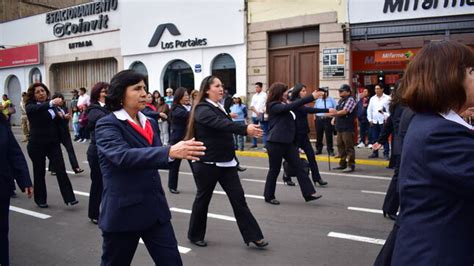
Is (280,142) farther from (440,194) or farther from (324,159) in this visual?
(324,159)

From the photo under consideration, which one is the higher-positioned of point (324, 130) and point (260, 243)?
point (324, 130)

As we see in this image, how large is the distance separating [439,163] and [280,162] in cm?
493

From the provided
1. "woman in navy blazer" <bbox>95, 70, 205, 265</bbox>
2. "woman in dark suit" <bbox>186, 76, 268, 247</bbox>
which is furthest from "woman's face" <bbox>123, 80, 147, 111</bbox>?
"woman in dark suit" <bbox>186, 76, 268, 247</bbox>

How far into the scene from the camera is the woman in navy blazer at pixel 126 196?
2887 mm

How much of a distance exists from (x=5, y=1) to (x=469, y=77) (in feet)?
102

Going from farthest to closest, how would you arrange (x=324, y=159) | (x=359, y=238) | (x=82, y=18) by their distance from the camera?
(x=82, y=18)
(x=324, y=159)
(x=359, y=238)

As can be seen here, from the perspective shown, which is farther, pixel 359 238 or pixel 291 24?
pixel 291 24

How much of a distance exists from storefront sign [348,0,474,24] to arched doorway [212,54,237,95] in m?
4.70

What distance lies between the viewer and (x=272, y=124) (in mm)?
6734

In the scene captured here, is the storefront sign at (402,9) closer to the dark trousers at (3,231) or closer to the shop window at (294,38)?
the shop window at (294,38)

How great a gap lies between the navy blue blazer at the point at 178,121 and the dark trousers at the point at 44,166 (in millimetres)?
1974

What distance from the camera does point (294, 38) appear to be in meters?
14.5

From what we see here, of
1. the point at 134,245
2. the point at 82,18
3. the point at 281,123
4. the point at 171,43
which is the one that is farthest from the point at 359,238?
the point at 82,18

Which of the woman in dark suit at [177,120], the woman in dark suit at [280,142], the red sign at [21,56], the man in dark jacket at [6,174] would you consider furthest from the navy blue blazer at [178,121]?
the red sign at [21,56]
